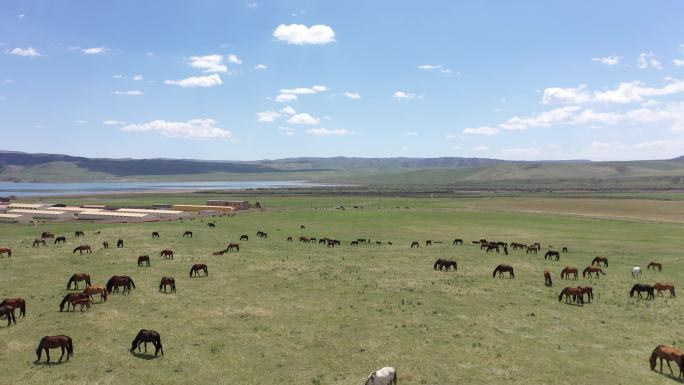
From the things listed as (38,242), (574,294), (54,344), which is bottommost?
(38,242)

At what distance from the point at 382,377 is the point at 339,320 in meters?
8.83

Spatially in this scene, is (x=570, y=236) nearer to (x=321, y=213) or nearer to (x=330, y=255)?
(x=330, y=255)

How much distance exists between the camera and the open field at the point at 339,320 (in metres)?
19.3

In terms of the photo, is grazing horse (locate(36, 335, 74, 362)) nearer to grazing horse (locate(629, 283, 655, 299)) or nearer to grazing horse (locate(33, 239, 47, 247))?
grazing horse (locate(629, 283, 655, 299))

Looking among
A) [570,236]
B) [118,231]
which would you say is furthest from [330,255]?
[570,236]

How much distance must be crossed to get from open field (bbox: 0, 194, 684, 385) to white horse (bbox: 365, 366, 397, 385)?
1.10 metres

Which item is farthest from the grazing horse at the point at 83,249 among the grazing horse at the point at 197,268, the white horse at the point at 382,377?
the white horse at the point at 382,377

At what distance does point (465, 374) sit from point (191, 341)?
12.6m

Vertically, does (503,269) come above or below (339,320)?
above

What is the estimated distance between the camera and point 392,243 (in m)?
60.8

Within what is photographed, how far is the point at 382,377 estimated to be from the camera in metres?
17.3

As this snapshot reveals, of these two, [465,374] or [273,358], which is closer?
[465,374]

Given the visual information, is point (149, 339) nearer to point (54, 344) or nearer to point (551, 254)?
point (54, 344)

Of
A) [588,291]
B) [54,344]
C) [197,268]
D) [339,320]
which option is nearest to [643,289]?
[588,291]
